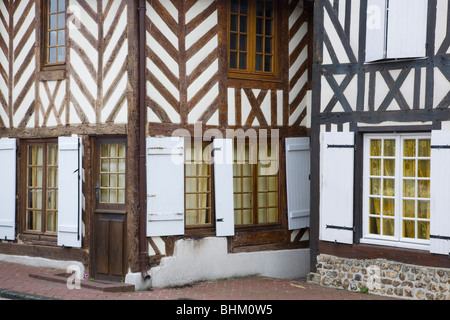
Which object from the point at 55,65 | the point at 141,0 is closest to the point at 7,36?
the point at 55,65

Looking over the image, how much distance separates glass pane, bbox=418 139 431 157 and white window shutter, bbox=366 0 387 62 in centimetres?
122

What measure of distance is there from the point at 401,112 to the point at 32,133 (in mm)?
5725

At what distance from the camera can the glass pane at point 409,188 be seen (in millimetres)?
8477

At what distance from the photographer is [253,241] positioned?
10305 millimetres

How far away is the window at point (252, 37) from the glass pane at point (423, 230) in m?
3.50

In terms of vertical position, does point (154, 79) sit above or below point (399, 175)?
above

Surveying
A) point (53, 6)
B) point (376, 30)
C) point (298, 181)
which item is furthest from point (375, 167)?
point (53, 6)

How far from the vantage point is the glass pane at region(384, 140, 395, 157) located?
8.71 metres

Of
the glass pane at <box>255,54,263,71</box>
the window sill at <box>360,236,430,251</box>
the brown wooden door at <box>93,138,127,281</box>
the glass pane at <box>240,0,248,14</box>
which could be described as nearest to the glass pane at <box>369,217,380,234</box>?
the window sill at <box>360,236,430,251</box>

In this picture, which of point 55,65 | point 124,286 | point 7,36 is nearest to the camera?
point 124,286

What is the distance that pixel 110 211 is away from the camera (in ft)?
31.1

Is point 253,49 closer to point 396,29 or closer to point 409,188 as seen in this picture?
point 396,29

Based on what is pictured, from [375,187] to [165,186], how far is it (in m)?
2.91
